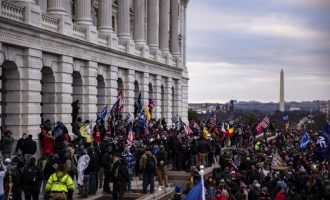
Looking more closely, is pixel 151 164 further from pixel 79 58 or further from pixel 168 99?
pixel 168 99

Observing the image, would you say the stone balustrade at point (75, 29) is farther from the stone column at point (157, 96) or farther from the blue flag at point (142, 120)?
the blue flag at point (142, 120)

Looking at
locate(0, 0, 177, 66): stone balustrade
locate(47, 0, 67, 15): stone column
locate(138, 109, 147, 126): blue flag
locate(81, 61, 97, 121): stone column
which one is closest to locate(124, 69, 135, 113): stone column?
locate(0, 0, 177, 66): stone balustrade

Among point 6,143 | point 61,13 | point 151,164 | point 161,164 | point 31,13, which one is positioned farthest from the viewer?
point 61,13

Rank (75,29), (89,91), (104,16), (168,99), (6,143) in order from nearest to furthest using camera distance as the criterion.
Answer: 1. (6,143)
2. (75,29)
3. (89,91)
4. (104,16)
5. (168,99)

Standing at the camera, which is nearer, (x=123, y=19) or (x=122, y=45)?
(x=122, y=45)

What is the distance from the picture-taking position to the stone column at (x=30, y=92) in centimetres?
3053

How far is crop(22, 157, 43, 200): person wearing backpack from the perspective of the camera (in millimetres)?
21172

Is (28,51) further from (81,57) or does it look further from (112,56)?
(112,56)

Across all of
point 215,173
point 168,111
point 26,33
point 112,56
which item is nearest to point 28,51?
point 26,33

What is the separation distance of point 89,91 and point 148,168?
13.2 meters

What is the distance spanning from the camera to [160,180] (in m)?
28.3

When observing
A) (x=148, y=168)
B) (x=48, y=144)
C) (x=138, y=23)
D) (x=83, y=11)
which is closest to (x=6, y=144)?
(x=48, y=144)

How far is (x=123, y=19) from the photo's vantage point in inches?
1930

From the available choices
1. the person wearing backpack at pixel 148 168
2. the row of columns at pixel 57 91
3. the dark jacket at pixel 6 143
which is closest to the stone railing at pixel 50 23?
the row of columns at pixel 57 91
